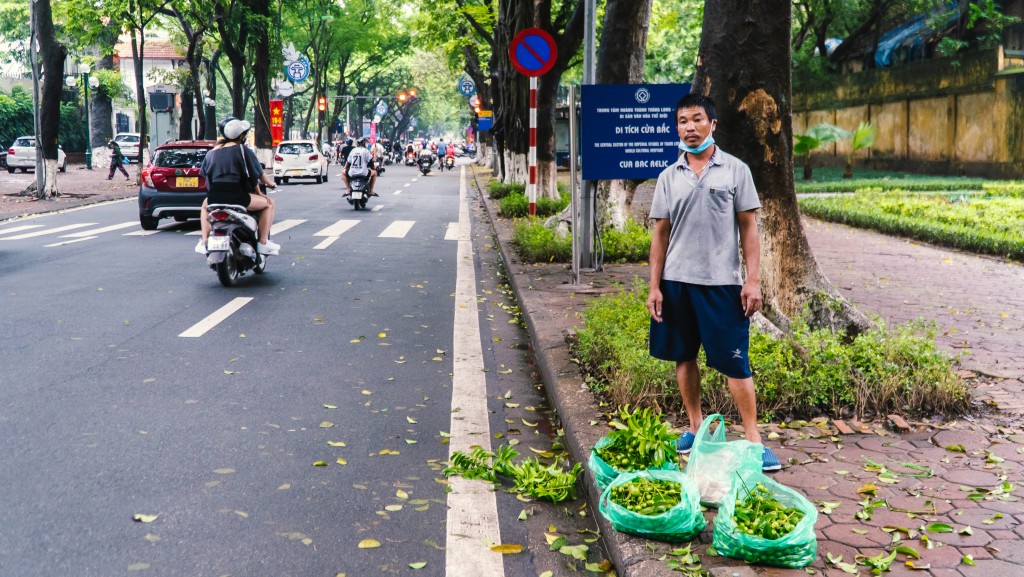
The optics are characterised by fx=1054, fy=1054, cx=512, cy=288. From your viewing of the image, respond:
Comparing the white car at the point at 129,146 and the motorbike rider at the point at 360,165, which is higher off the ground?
the white car at the point at 129,146

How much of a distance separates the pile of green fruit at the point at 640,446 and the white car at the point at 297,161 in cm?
3161

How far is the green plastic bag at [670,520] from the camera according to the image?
355 centimetres

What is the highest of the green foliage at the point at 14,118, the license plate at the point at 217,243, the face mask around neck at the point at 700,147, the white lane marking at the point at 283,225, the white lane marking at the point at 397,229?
the green foliage at the point at 14,118

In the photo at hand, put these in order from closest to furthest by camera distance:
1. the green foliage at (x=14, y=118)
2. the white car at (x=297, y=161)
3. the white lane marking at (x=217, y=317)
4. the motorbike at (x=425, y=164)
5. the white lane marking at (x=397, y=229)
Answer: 1. the white lane marking at (x=217, y=317)
2. the white lane marking at (x=397, y=229)
3. the white car at (x=297, y=161)
4. the motorbike at (x=425, y=164)
5. the green foliage at (x=14, y=118)

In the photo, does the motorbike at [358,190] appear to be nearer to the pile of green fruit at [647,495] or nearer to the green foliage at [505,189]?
the green foliage at [505,189]

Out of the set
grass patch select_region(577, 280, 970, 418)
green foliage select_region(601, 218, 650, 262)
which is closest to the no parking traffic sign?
green foliage select_region(601, 218, 650, 262)

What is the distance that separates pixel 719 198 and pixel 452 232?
42.0 ft

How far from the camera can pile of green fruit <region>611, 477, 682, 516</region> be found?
3.65 metres

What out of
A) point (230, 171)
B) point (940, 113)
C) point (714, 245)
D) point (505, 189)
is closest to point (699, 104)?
point (714, 245)

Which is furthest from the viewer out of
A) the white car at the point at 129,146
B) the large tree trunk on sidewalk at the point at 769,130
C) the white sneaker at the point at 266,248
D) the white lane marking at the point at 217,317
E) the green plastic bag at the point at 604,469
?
the white car at the point at 129,146

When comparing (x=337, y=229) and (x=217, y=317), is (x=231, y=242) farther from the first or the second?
(x=337, y=229)

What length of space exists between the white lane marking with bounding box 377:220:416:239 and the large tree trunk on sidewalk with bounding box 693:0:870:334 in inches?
384

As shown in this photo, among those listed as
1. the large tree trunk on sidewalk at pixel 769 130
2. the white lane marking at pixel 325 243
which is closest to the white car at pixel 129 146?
the white lane marking at pixel 325 243

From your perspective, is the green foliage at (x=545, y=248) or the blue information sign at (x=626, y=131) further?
the green foliage at (x=545, y=248)
